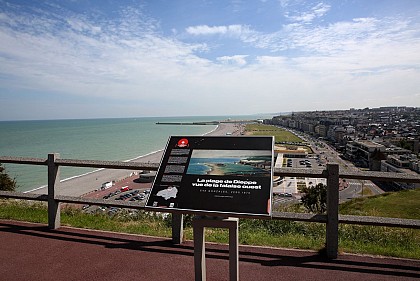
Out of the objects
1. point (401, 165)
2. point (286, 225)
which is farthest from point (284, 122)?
point (286, 225)

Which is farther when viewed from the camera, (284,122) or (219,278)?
A: (284,122)

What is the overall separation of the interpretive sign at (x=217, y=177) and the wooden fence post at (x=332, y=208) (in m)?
1.32

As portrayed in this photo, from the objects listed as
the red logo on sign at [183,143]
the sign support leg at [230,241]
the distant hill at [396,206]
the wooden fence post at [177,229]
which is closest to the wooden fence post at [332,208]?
the sign support leg at [230,241]

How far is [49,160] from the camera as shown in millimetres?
5223

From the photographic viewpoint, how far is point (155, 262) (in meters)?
4.18

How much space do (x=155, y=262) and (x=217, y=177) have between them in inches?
72.1

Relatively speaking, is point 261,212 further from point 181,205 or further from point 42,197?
point 42,197

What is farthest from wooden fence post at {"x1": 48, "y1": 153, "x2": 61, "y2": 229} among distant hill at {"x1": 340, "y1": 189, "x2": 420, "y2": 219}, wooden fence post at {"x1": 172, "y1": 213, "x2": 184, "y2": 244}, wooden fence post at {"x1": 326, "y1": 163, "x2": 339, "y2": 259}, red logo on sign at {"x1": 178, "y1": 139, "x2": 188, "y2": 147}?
distant hill at {"x1": 340, "y1": 189, "x2": 420, "y2": 219}

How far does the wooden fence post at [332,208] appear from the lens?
13.3ft

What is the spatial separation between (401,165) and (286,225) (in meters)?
28.9

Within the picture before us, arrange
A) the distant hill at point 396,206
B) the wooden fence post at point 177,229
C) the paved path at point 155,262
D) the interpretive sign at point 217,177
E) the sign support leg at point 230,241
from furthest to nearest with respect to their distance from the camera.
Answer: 1. the distant hill at point 396,206
2. the wooden fence post at point 177,229
3. the paved path at point 155,262
4. the sign support leg at point 230,241
5. the interpretive sign at point 217,177

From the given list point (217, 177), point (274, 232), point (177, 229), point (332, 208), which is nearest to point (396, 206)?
point (274, 232)

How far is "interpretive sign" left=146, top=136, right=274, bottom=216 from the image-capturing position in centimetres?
284

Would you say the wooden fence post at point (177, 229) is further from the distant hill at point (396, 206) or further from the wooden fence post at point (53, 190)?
the distant hill at point (396, 206)
